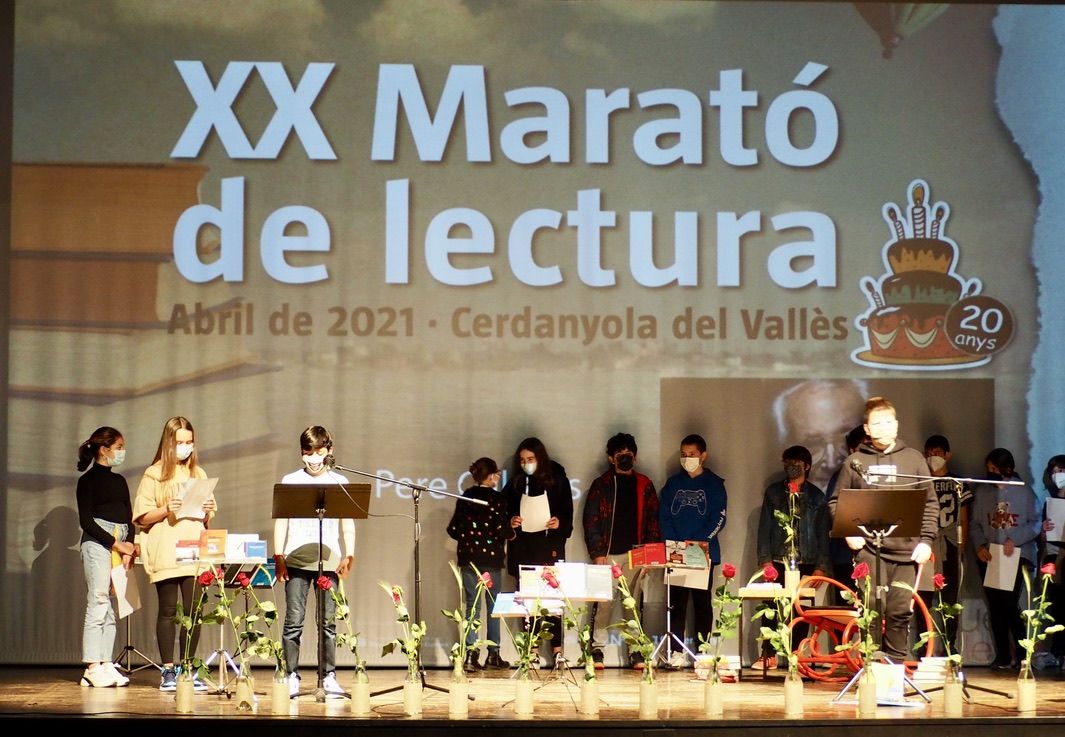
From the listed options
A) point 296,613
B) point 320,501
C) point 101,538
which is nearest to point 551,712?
point 296,613

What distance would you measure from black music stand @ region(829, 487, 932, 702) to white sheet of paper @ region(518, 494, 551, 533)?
2.94 meters

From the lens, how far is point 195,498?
24.7ft

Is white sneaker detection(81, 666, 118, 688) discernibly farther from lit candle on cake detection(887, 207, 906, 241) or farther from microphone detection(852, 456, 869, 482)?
lit candle on cake detection(887, 207, 906, 241)

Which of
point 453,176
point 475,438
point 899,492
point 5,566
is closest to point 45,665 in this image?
point 5,566

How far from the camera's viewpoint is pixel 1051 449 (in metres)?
10.2

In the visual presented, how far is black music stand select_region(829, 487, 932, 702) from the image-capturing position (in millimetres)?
6887

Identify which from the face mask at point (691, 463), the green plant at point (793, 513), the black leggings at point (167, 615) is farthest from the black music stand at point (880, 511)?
the black leggings at point (167, 615)

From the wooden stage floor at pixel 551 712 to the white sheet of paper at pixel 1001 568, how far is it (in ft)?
3.59

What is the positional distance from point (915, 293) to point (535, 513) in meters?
3.23

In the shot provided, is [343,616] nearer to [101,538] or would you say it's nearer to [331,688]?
[331,688]

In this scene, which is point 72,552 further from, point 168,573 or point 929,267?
point 929,267

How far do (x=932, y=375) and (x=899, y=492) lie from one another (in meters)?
3.55

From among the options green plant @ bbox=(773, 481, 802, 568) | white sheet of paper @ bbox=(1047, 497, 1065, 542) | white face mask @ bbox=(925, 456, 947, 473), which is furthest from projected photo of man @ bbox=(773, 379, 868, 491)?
white sheet of paper @ bbox=(1047, 497, 1065, 542)

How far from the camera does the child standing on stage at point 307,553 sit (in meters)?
7.28
